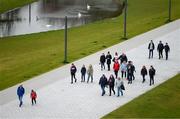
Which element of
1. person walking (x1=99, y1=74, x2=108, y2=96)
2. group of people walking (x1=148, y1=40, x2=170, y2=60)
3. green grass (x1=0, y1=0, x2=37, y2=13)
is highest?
green grass (x1=0, y1=0, x2=37, y2=13)

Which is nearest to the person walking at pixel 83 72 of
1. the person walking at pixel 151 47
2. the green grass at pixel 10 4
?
the person walking at pixel 151 47

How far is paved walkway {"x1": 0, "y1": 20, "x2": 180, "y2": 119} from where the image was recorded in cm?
3569

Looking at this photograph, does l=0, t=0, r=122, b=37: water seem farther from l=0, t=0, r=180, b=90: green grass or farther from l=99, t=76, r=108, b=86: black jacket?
l=99, t=76, r=108, b=86: black jacket

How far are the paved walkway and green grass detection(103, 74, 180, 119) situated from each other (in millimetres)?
720

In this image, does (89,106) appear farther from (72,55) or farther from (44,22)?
(44,22)

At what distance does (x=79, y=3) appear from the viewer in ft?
322

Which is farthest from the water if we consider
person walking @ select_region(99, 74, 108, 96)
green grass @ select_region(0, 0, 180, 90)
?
person walking @ select_region(99, 74, 108, 96)

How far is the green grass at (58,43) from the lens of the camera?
158ft

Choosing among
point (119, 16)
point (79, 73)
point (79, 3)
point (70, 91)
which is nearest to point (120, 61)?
point (79, 73)

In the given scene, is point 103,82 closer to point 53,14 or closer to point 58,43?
point 58,43

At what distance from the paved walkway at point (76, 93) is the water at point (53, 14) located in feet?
81.8

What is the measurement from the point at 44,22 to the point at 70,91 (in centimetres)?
4052

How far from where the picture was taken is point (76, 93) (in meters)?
39.6

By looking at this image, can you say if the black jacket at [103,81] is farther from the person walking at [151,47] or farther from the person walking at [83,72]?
the person walking at [151,47]
